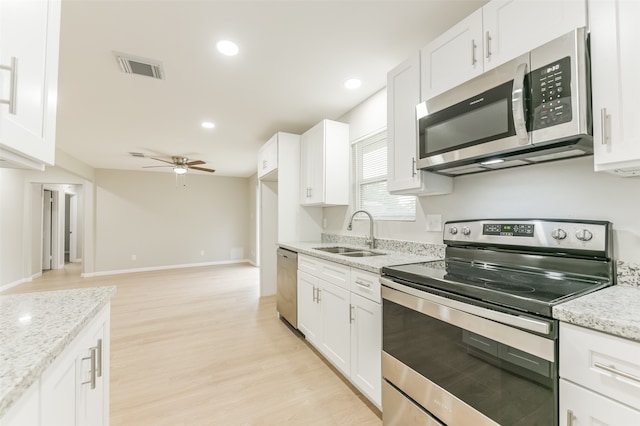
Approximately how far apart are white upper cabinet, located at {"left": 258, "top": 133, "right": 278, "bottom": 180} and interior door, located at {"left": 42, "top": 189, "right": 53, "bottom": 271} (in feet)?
19.7

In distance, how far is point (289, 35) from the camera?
6.37 ft

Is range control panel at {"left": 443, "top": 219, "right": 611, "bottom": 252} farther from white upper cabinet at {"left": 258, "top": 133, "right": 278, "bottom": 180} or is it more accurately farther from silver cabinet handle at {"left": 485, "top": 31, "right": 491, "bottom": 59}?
white upper cabinet at {"left": 258, "top": 133, "right": 278, "bottom": 180}

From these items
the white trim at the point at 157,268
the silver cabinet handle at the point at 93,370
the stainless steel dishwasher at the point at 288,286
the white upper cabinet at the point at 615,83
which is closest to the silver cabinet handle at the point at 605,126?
the white upper cabinet at the point at 615,83

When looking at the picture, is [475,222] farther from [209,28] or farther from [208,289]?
[208,289]

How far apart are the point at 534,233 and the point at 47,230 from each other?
938 centimetres

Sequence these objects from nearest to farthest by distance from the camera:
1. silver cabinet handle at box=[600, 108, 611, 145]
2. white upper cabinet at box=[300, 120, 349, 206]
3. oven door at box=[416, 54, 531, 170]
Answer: silver cabinet handle at box=[600, 108, 611, 145] < oven door at box=[416, 54, 531, 170] < white upper cabinet at box=[300, 120, 349, 206]

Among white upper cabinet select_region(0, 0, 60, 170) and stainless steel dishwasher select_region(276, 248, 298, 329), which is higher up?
white upper cabinet select_region(0, 0, 60, 170)

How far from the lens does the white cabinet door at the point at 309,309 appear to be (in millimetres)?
2453

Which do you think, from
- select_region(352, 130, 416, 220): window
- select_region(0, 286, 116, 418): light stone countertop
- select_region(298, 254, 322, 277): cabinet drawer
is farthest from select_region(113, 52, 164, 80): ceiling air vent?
select_region(298, 254, 322, 277): cabinet drawer

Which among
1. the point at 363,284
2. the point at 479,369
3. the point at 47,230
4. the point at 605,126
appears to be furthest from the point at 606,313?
the point at 47,230

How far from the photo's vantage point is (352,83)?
2.62 m

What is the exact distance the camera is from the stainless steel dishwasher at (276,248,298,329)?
2.93 m

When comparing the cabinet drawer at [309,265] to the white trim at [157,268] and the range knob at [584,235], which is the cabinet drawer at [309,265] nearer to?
the range knob at [584,235]

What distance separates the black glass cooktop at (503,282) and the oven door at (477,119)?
623 millimetres
